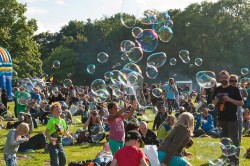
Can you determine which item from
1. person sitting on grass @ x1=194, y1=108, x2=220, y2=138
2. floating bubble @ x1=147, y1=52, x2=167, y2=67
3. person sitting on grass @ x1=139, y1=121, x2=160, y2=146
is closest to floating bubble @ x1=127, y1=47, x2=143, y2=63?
floating bubble @ x1=147, y1=52, x2=167, y2=67

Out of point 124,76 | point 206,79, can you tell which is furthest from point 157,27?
point 206,79

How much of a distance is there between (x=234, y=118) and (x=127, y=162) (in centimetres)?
335

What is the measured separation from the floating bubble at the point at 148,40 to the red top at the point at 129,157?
892 cm

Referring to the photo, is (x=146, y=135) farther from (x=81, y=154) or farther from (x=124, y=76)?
(x=124, y=76)

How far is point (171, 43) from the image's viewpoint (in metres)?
62.8

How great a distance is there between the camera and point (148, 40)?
14.3 meters

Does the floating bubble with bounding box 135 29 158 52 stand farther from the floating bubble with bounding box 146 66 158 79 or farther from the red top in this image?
the red top

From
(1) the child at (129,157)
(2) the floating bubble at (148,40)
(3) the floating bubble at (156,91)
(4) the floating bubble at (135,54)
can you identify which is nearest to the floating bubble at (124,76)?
(4) the floating bubble at (135,54)

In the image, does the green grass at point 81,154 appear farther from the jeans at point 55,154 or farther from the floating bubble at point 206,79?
the jeans at point 55,154

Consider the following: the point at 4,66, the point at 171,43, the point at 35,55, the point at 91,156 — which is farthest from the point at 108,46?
the point at 91,156

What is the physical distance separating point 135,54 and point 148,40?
0.86 metres

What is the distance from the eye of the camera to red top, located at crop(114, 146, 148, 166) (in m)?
5.30

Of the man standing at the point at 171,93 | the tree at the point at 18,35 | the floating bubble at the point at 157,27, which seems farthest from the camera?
the tree at the point at 18,35

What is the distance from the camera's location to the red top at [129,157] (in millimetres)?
5305
